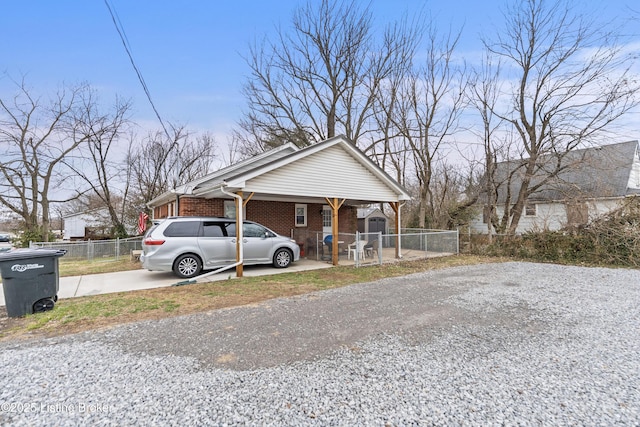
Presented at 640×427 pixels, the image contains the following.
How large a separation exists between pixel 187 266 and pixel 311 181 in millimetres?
A: 4609

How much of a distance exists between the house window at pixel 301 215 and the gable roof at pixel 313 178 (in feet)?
3.84

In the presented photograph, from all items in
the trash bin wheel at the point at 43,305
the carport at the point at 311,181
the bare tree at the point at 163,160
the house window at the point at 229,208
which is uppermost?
the bare tree at the point at 163,160

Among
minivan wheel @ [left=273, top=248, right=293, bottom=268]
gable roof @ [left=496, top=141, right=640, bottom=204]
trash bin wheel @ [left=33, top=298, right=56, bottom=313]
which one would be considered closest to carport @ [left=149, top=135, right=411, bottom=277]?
minivan wheel @ [left=273, top=248, right=293, bottom=268]

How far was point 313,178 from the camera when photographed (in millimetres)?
10016

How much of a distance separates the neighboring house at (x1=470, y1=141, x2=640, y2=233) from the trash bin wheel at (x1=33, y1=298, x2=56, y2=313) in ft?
49.9

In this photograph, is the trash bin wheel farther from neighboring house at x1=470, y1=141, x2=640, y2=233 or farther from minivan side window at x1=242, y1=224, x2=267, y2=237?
neighboring house at x1=470, y1=141, x2=640, y2=233

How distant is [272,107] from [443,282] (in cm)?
1681

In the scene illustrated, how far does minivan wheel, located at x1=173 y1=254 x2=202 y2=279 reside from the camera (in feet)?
26.4

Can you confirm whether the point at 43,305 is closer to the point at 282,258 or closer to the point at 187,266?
the point at 187,266

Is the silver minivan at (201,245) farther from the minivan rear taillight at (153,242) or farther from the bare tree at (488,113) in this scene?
the bare tree at (488,113)

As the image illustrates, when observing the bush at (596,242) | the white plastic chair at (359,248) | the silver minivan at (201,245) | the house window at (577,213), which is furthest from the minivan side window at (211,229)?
the house window at (577,213)

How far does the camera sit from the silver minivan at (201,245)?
782 cm

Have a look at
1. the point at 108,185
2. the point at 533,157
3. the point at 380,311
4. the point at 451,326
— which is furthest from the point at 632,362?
the point at 108,185

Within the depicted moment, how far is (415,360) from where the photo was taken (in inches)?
128
